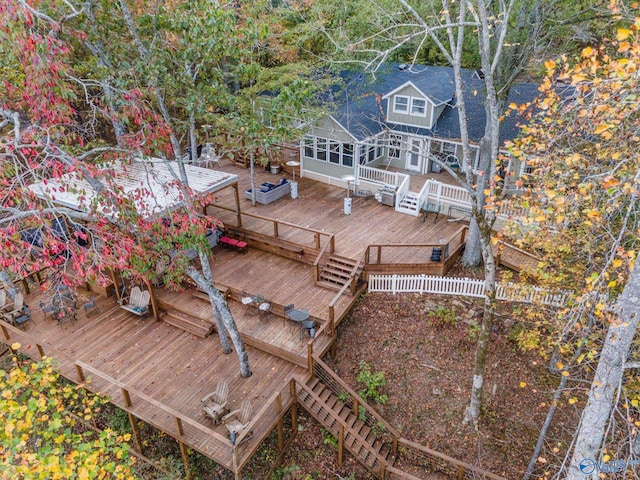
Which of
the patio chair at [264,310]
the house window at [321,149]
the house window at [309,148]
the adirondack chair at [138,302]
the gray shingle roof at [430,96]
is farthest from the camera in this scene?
the house window at [309,148]

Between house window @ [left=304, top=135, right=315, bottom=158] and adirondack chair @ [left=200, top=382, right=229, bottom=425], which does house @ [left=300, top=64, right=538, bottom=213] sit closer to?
house window @ [left=304, top=135, right=315, bottom=158]

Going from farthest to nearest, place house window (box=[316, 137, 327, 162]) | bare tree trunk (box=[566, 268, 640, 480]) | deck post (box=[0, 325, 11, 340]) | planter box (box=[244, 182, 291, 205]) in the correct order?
house window (box=[316, 137, 327, 162]) < planter box (box=[244, 182, 291, 205]) < deck post (box=[0, 325, 11, 340]) < bare tree trunk (box=[566, 268, 640, 480])

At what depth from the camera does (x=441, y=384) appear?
1223 centimetres

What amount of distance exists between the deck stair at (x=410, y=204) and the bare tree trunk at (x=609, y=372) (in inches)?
499

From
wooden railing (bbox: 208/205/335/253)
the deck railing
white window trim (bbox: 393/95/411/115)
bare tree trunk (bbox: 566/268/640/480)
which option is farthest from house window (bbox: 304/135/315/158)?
bare tree trunk (bbox: 566/268/640/480)

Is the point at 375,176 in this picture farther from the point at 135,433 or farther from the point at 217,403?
the point at 135,433

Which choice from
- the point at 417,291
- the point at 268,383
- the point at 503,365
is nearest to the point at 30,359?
the point at 268,383

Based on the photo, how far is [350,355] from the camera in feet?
42.7

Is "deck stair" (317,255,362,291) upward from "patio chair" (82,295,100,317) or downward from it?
upward

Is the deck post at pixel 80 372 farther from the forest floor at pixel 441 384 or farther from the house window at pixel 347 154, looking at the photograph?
the house window at pixel 347 154

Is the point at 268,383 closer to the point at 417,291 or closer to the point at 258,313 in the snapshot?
the point at 258,313

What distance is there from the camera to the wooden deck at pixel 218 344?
10.7 m

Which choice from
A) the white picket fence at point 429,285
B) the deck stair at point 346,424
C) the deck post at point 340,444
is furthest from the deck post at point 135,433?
the white picket fence at point 429,285

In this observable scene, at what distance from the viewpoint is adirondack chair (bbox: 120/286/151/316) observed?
14.0 m
